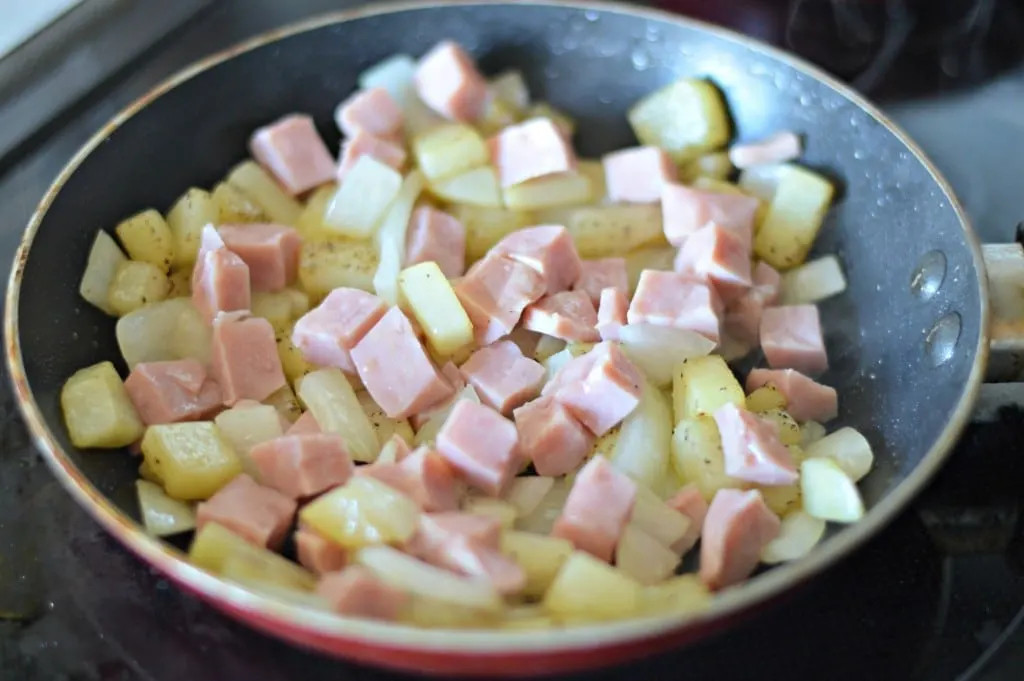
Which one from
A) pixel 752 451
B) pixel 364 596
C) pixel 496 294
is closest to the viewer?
pixel 364 596

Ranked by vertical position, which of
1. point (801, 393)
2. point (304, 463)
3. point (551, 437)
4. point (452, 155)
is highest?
point (452, 155)

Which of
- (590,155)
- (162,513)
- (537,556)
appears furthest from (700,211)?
(162,513)

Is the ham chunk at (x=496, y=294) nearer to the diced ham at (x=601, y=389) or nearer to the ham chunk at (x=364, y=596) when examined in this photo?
the diced ham at (x=601, y=389)

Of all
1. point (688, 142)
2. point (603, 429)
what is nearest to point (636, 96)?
point (688, 142)

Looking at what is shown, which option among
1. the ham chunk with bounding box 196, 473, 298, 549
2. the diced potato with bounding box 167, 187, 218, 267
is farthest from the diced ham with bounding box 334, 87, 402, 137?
the ham chunk with bounding box 196, 473, 298, 549

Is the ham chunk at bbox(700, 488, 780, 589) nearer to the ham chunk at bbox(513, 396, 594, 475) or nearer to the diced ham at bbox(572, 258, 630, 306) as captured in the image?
the ham chunk at bbox(513, 396, 594, 475)

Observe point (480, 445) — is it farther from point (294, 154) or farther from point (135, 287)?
point (294, 154)

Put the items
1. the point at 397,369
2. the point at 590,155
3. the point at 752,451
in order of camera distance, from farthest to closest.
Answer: the point at 590,155
the point at 397,369
the point at 752,451
